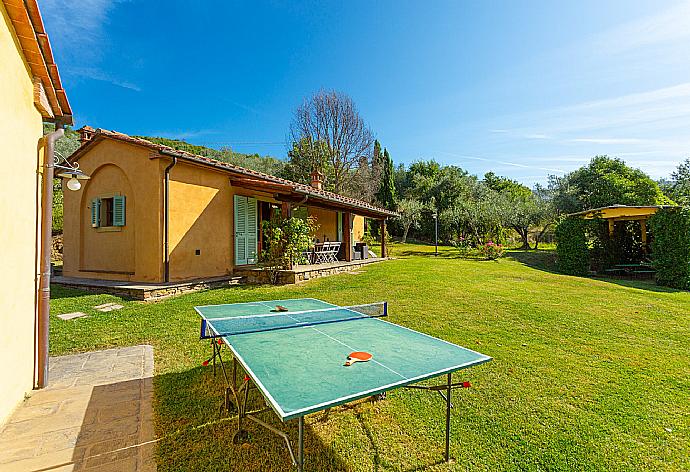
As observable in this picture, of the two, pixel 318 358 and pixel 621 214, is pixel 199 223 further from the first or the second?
pixel 621 214

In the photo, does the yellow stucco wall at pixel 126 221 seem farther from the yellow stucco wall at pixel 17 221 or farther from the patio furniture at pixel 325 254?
the patio furniture at pixel 325 254

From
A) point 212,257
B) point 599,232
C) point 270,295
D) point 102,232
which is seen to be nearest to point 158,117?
point 102,232

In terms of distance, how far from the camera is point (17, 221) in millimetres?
3600

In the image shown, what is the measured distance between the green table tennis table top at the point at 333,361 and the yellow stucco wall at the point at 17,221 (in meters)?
1.94

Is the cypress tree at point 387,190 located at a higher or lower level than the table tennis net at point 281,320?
higher

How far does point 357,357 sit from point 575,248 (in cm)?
1867

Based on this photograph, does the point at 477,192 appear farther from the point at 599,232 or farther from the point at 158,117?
the point at 158,117

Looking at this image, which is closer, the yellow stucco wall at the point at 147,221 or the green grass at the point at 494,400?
the green grass at the point at 494,400

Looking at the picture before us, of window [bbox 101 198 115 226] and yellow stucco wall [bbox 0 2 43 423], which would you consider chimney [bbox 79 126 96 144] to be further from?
yellow stucco wall [bbox 0 2 43 423]

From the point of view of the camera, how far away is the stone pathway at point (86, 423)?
2734mm

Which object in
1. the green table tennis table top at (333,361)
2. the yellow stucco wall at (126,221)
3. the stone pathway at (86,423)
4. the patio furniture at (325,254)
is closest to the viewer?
the green table tennis table top at (333,361)

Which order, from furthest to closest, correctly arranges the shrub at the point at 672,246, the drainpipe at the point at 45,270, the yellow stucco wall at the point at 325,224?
the yellow stucco wall at the point at 325,224 → the shrub at the point at 672,246 → the drainpipe at the point at 45,270

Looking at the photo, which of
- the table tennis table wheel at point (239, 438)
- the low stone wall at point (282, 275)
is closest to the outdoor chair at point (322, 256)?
the low stone wall at point (282, 275)

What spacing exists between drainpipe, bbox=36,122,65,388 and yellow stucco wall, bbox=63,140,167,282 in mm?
5820
